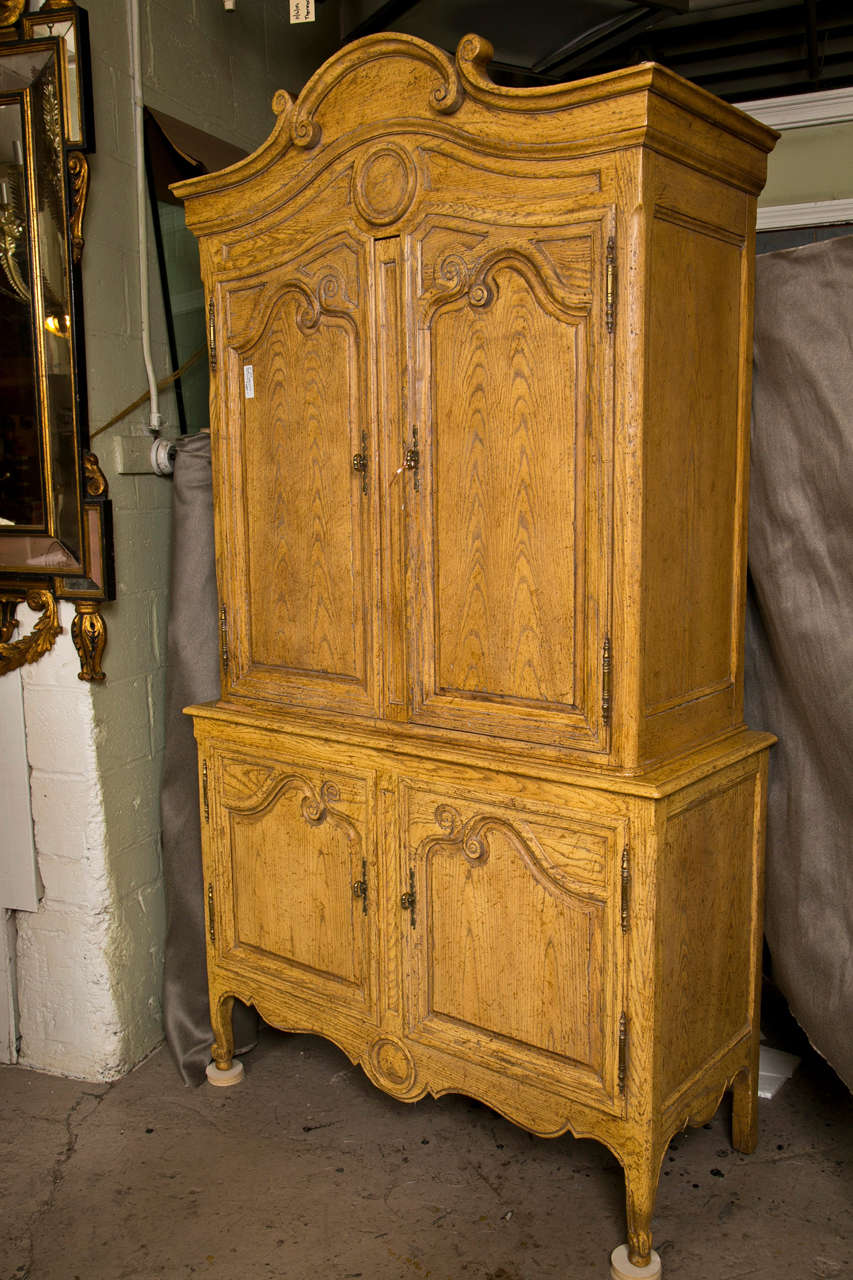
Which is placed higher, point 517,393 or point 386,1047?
point 517,393

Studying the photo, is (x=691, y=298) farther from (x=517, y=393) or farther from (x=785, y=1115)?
(x=785, y=1115)

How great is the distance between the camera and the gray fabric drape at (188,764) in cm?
261

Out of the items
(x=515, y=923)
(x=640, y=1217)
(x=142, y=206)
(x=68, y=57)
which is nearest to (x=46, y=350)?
(x=142, y=206)

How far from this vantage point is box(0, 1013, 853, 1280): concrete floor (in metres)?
2.02

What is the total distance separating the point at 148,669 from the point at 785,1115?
1838 mm

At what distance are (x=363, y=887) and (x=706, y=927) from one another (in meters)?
0.70

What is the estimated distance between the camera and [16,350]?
98.3 inches

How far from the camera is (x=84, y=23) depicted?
237cm

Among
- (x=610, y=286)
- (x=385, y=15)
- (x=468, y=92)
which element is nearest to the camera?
(x=610, y=286)

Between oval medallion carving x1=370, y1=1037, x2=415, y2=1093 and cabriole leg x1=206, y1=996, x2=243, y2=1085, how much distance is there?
0.48m

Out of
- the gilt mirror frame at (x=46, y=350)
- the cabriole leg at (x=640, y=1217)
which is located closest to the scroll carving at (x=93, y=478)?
the gilt mirror frame at (x=46, y=350)

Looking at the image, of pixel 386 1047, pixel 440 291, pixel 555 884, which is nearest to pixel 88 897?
pixel 386 1047

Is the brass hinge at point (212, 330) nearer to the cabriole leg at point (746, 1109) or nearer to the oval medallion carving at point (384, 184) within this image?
the oval medallion carving at point (384, 184)

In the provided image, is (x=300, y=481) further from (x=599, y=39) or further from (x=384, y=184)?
(x=599, y=39)
